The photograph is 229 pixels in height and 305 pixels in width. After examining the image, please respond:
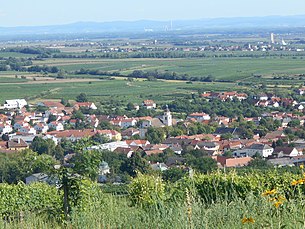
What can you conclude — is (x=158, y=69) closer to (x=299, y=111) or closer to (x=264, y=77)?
(x=264, y=77)

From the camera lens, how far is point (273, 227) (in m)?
3.60

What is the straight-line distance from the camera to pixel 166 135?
3203 cm

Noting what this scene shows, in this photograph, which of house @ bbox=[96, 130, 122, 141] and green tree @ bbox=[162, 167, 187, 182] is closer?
green tree @ bbox=[162, 167, 187, 182]

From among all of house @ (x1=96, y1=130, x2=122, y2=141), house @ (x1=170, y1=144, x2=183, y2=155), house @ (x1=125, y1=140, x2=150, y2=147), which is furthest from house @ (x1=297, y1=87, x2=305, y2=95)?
house @ (x1=170, y1=144, x2=183, y2=155)

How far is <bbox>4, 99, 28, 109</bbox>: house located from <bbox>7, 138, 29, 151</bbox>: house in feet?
43.3

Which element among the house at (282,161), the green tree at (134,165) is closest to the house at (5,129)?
the green tree at (134,165)

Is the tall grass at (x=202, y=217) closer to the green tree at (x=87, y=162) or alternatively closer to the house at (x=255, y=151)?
the green tree at (x=87, y=162)

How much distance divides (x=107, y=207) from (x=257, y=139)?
24.9 m

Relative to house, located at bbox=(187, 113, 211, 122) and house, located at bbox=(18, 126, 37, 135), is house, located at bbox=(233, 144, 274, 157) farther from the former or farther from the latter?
house, located at bbox=(18, 126, 37, 135)

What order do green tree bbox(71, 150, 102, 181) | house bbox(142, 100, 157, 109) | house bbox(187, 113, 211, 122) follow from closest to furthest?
1. green tree bbox(71, 150, 102, 181)
2. house bbox(187, 113, 211, 122)
3. house bbox(142, 100, 157, 109)

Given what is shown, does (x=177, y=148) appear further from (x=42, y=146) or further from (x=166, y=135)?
(x=166, y=135)

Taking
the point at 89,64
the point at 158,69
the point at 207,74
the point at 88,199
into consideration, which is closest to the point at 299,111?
the point at 207,74

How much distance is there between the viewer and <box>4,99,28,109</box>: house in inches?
1706

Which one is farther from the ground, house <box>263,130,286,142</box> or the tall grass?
the tall grass
